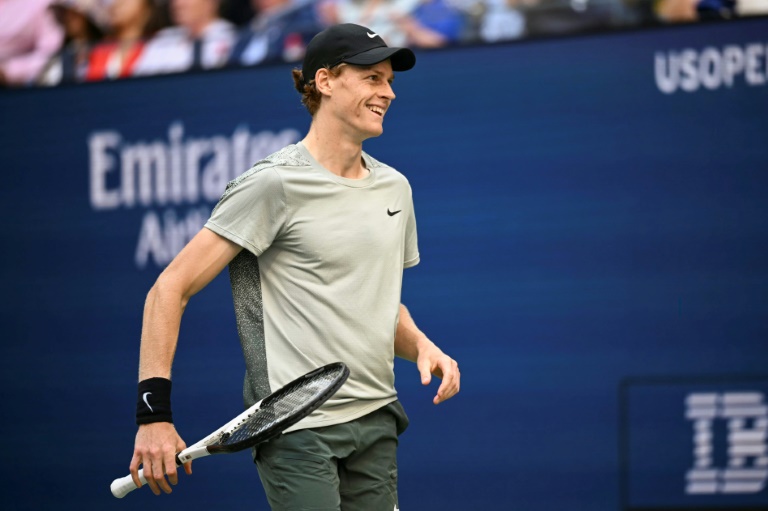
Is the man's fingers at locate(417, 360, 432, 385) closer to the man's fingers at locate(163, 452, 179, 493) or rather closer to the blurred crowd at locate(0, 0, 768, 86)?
the man's fingers at locate(163, 452, 179, 493)

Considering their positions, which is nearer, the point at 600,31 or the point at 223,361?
the point at 600,31

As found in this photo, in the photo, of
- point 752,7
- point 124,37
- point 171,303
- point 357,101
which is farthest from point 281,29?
point 171,303

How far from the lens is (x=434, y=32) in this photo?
492cm

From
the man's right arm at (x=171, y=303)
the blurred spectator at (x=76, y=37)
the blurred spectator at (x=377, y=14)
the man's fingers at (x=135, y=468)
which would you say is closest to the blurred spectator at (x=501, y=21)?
the blurred spectator at (x=377, y=14)

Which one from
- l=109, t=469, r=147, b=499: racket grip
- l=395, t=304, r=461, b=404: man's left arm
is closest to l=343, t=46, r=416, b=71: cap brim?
l=395, t=304, r=461, b=404: man's left arm

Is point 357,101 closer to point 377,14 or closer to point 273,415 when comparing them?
point 273,415

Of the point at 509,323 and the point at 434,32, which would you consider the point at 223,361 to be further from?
the point at 434,32

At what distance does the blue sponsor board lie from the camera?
4.45 m

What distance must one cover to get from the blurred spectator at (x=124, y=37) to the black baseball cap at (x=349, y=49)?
251cm

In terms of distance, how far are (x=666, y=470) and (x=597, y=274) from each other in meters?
0.82

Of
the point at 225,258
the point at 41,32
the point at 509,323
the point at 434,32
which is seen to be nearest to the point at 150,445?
the point at 225,258

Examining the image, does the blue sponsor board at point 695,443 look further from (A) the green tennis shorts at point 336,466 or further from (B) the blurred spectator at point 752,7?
(A) the green tennis shorts at point 336,466

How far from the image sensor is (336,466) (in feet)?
9.14

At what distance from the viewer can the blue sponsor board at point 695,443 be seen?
4453 millimetres
